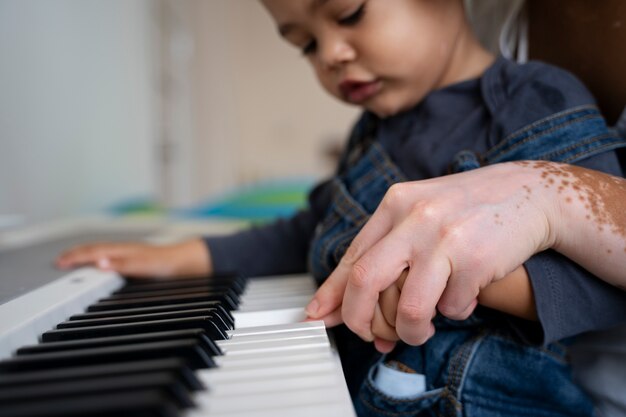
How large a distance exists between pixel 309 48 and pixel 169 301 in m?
0.47

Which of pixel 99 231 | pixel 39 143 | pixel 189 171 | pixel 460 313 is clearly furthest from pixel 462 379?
pixel 189 171

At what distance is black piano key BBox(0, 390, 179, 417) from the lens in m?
0.33

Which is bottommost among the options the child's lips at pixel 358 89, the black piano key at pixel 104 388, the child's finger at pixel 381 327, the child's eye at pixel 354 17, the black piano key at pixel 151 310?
the child's finger at pixel 381 327

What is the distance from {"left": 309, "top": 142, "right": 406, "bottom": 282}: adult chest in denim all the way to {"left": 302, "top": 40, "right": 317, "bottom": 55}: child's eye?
7.8 inches

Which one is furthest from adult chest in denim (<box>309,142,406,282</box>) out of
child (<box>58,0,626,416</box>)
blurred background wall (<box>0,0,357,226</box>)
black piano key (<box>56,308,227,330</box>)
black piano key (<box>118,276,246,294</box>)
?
blurred background wall (<box>0,0,357,226</box>)

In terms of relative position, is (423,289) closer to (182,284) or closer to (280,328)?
(280,328)

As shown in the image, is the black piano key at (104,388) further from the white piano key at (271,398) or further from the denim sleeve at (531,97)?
the denim sleeve at (531,97)

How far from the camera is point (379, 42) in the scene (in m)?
0.79

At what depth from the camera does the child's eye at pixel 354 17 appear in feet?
2.54

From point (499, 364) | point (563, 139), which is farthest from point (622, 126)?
point (499, 364)

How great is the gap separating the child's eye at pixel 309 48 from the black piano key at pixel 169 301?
429 mm

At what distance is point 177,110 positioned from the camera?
383cm

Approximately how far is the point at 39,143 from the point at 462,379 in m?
1.27

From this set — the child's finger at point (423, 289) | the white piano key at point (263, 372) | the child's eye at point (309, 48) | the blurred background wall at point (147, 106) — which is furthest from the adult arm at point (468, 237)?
the blurred background wall at point (147, 106)
